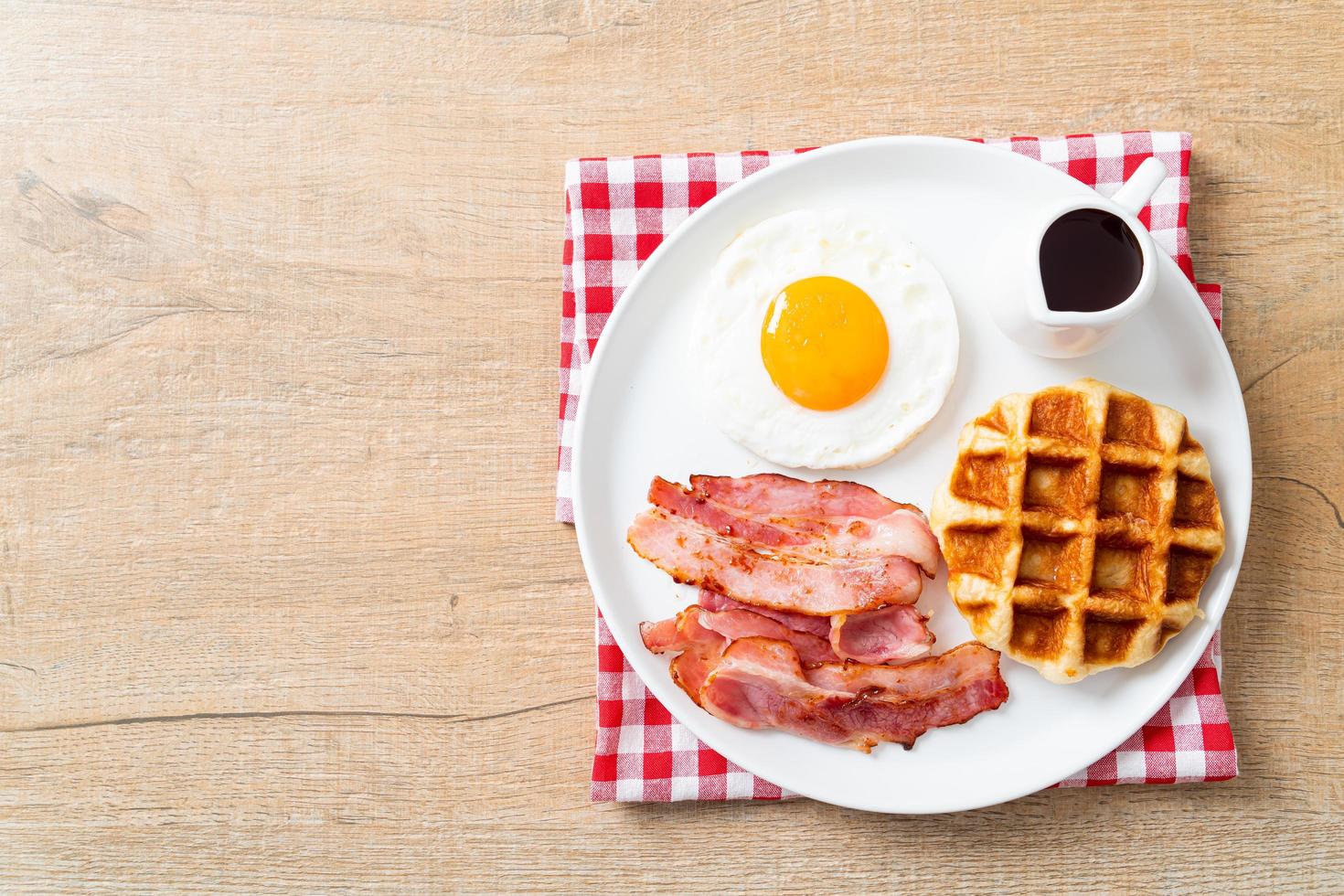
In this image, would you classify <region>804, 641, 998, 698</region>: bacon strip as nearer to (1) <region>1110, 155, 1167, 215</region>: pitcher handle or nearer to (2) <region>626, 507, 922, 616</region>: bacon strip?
(2) <region>626, 507, 922, 616</region>: bacon strip

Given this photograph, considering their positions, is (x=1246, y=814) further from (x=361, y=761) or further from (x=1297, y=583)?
(x=361, y=761)

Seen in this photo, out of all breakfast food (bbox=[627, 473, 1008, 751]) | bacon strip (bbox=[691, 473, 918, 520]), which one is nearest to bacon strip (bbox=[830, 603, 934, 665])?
breakfast food (bbox=[627, 473, 1008, 751])

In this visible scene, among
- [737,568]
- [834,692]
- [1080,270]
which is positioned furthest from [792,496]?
[1080,270]

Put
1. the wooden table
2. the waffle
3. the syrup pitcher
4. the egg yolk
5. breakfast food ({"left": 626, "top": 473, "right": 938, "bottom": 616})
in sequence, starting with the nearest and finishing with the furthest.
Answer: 1. the syrup pitcher
2. the waffle
3. the egg yolk
4. breakfast food ({"left": 626, "top": 473, "right": 938, "bottom": 616})
5. the wooden table

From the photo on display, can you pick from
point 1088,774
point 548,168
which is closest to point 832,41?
point 548,168

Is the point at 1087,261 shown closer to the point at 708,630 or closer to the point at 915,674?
the point at 915,674

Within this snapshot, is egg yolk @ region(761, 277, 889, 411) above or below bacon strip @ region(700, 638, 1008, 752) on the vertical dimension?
above

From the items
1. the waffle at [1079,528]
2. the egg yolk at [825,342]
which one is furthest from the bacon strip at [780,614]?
the egg yolk at [825,342]
